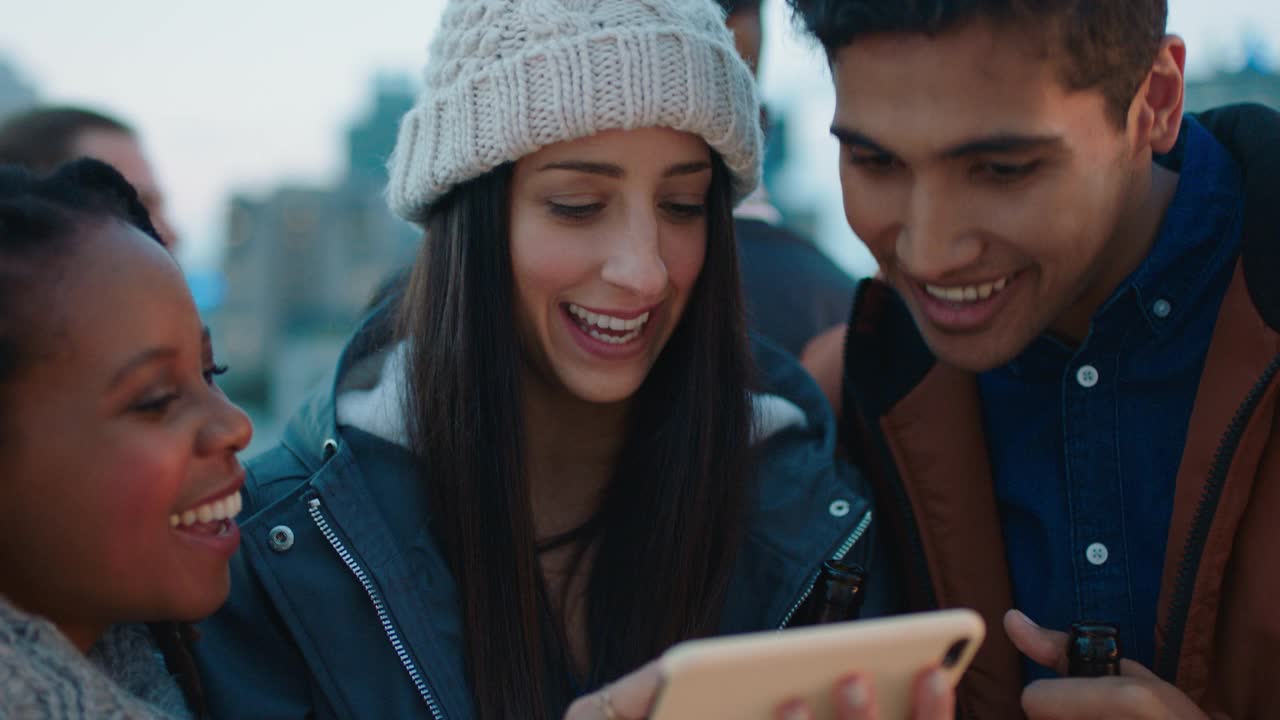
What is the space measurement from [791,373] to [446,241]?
36.7 inches

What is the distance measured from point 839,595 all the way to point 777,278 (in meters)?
1.87

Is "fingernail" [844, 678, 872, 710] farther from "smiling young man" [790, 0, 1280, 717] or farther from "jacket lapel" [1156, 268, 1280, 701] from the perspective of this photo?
"jacket lapel" [1156, 268, 1280, 701]

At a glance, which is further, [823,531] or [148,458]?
[823,531]

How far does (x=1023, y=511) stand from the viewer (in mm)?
2428

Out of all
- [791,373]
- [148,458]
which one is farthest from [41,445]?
[791,373]

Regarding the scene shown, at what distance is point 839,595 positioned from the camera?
81.8 inches

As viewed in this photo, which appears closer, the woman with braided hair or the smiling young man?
the woman with braided hair

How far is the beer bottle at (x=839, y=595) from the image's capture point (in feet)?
6.79

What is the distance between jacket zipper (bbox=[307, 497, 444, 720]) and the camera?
2.12 metres

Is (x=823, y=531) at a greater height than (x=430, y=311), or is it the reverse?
(x=430, y=311)

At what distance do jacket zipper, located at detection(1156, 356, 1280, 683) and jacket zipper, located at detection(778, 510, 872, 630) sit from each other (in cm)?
62

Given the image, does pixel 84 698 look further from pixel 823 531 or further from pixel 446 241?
pixel 823 531

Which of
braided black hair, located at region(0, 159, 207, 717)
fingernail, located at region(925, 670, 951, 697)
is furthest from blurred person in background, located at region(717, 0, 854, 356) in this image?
fingernail, located at region(925, 670, 951, 697)

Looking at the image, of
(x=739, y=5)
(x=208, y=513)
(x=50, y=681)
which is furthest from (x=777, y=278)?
(x=50, y=681)
